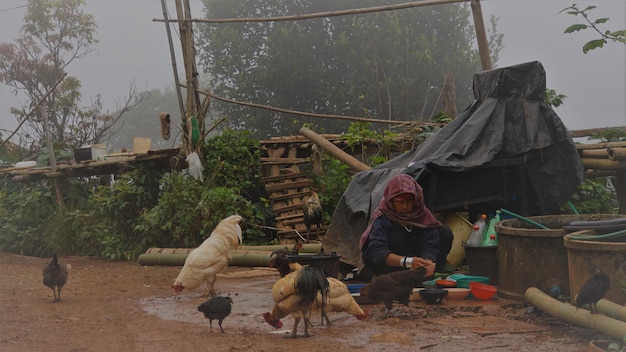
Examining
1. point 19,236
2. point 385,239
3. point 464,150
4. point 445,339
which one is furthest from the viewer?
point 19,236

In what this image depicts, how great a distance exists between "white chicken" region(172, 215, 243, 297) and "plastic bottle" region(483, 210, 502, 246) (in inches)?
110

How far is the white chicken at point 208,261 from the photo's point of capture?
21.7 ft

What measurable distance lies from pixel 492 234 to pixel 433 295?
127 centimetres

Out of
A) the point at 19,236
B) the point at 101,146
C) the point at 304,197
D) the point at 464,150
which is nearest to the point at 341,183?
the point at 304,197

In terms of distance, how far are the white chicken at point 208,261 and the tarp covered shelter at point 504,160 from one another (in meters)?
1.39

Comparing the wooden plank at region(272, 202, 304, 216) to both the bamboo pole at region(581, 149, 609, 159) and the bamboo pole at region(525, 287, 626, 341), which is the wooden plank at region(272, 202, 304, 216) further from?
the bamboo pole at region(525, 287, 626, 341)

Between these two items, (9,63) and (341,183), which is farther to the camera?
(9,63)

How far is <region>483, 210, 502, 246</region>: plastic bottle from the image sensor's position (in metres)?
6.68

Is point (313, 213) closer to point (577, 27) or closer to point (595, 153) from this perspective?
point (595, 153)

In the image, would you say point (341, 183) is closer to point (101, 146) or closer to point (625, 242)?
point (101, 146)

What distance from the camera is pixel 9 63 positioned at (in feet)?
50.9

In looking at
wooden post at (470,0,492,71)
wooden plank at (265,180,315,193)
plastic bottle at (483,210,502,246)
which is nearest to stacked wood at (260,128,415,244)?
wooden plank at (265,180,315,193)

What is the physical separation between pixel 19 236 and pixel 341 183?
697cm

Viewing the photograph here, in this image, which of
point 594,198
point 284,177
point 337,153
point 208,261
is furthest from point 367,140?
point 208,261
